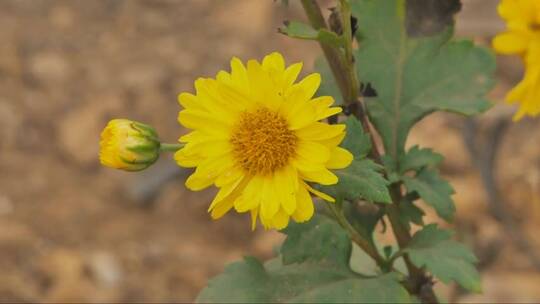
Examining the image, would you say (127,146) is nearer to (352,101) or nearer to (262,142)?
(262,142)

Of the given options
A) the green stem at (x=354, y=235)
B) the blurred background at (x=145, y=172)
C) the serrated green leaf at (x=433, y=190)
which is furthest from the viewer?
the blurred background at (x=145, y=172)

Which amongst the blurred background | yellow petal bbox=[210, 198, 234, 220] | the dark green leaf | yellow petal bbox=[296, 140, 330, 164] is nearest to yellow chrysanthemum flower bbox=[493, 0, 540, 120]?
the dark green leaf

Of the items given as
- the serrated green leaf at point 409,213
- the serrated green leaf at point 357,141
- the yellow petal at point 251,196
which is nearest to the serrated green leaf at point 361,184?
the serrated green leaf at point 357,141

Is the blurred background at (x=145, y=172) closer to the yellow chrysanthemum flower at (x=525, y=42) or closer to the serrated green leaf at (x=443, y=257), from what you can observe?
the serrated green leaf at (x=443, y=257)

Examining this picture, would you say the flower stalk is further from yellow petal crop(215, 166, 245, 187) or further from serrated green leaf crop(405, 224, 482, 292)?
yellow petal crop(215, 166, 245, 187)

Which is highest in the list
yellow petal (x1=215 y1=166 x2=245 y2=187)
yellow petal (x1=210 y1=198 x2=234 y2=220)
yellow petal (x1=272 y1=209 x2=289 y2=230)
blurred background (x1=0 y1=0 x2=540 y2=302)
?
yellow petal (x1=215 y1=166 x2=245 y2=187)

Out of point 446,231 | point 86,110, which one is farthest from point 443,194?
point 86,110
